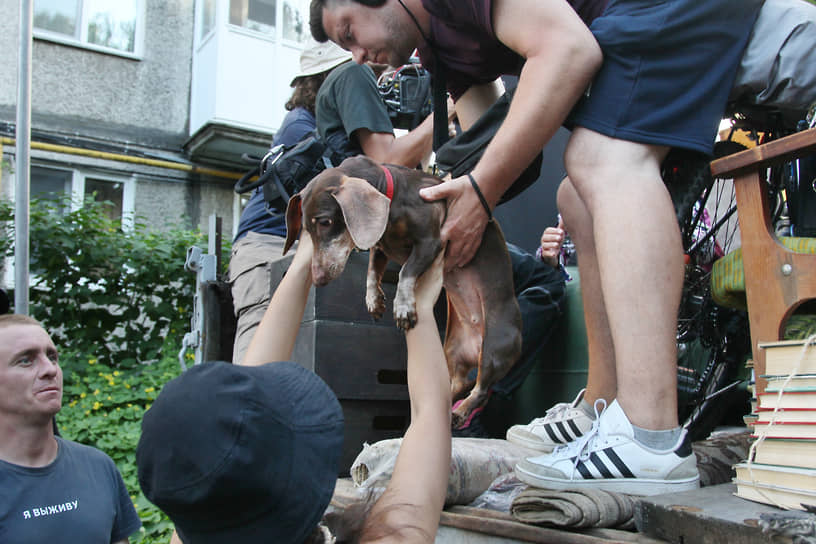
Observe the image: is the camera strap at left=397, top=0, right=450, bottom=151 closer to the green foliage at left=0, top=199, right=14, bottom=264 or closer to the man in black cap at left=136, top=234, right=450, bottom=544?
the man in black cap at left=136, top=234, right=450, bottom=544

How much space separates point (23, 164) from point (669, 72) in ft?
9.99

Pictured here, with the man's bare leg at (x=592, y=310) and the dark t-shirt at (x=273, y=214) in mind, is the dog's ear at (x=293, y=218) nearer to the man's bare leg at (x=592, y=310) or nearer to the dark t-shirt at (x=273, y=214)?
the man's bare leg at (x=592, y=310)

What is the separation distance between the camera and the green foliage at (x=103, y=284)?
21.2ft

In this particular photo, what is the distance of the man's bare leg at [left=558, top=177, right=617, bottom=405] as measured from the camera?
1831 millimetres

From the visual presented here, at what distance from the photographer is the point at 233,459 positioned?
85cm

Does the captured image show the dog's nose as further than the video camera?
No

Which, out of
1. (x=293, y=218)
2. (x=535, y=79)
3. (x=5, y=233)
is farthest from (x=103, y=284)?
(x=535, y=79)

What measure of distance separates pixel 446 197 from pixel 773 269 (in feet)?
2.48

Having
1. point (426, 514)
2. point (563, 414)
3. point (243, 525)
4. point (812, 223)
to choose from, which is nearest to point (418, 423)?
point (426, 514)

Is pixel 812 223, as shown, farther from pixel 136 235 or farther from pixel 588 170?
pixel 136 235

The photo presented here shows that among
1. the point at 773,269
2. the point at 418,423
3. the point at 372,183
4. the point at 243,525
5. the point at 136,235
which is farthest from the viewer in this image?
the point at 136,235

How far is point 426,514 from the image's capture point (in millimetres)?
Answer: 1139

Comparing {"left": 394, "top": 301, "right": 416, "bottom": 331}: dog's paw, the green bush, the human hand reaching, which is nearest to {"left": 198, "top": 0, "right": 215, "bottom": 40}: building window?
the green bush

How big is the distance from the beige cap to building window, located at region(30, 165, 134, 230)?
5758 mm
